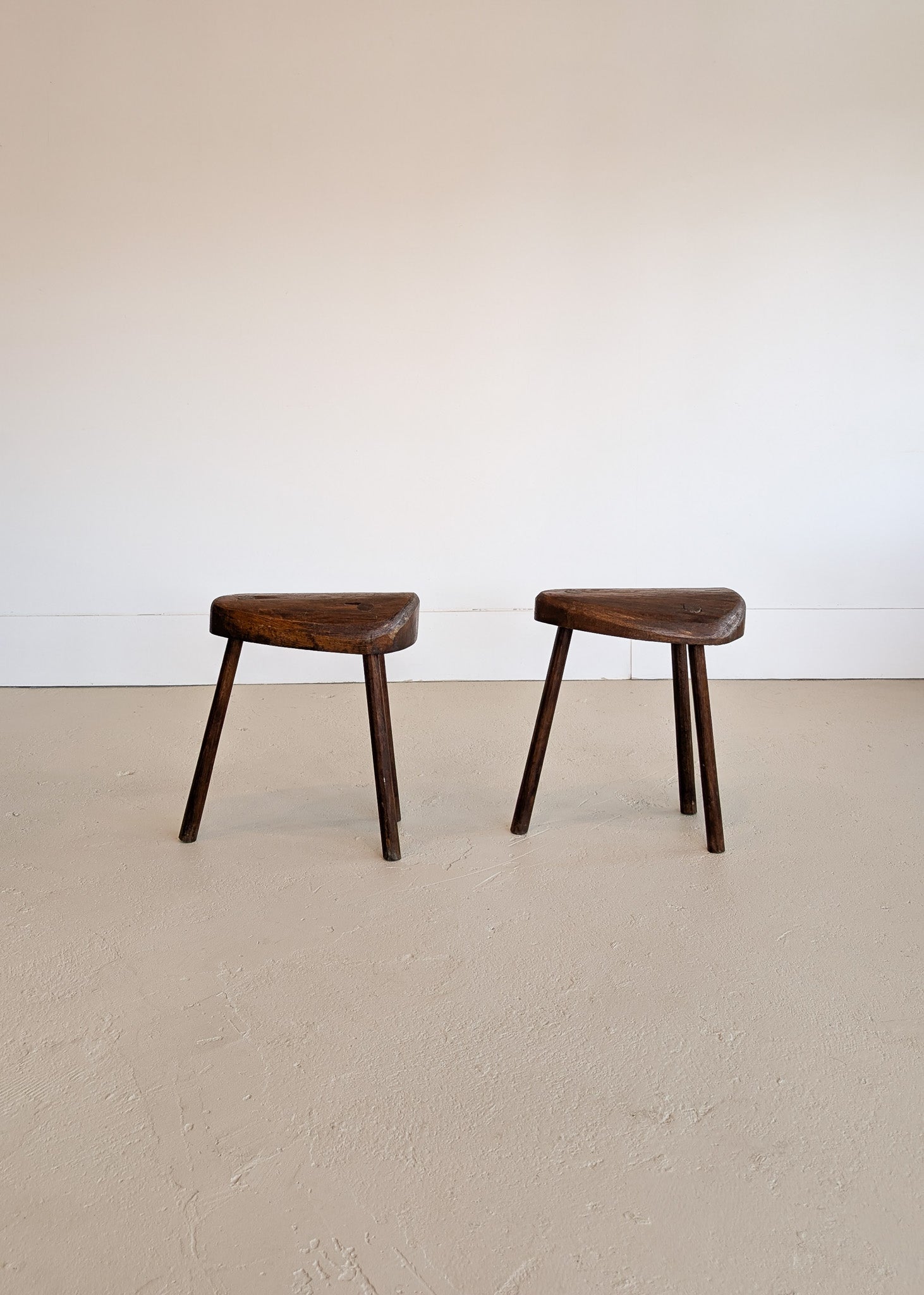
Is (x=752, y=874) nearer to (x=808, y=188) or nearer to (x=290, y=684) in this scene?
(x=290, y=684)

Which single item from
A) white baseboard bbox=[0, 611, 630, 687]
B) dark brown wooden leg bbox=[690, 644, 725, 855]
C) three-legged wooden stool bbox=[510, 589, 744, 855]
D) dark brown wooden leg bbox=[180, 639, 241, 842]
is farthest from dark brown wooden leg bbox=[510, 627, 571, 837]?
white baseboard bbox=[0, 611, 630, 687]

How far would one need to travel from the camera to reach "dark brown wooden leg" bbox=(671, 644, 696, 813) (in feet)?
6.13

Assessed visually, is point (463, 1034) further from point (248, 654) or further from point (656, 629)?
point (248, 654)

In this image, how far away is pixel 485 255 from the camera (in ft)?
9.31

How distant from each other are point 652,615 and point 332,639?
0.54 m

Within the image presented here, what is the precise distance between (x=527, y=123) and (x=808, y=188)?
824 millimetres

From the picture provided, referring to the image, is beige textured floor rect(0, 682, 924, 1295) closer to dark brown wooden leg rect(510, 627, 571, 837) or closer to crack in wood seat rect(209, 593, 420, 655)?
dark brown wooden leg rect(510, 627, 571, 837)

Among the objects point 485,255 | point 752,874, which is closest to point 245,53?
point 485,255

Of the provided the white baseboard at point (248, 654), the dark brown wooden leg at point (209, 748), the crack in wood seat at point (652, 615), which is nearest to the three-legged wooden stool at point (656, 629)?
the crack in wood seat at point (652, 615)

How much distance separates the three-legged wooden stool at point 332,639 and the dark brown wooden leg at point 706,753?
49 cm

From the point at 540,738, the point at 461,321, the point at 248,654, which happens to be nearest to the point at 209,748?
the point at 540,738

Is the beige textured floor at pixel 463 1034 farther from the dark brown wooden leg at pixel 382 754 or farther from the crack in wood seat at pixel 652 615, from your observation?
the crack in wood seat at pixel 652 615

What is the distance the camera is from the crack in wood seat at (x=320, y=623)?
1.64 m

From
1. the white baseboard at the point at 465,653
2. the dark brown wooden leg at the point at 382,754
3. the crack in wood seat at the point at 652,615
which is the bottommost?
the white baseboard at the point at 465,653
